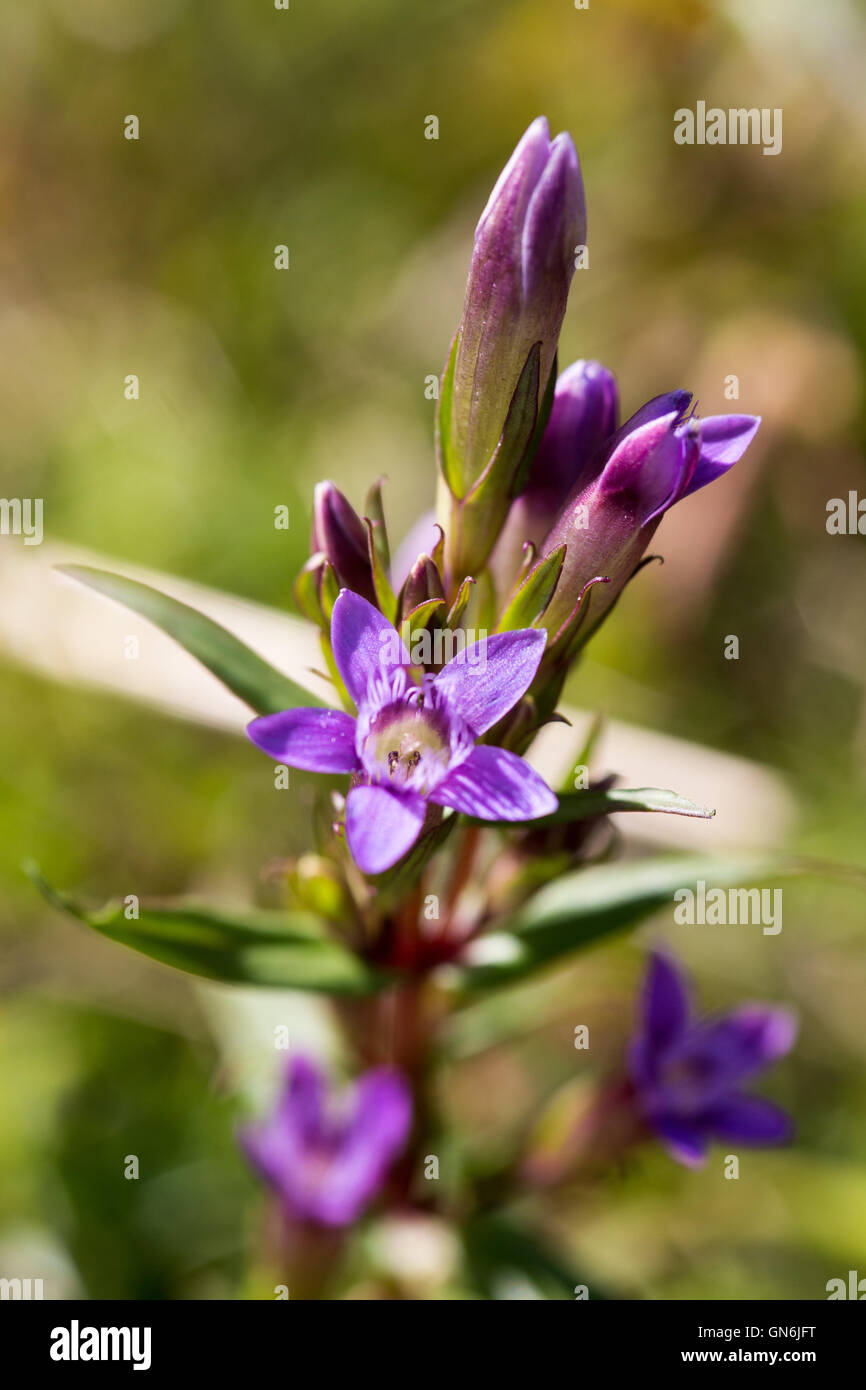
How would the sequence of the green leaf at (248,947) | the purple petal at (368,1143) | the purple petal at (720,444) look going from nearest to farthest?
the purple petal at (720,444) → the green leaf at (248,947) → the purple petal at (368,1143)

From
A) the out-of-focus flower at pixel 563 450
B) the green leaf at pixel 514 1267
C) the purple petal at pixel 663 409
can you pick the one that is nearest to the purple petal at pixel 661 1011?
the green leaf at pixel 514 1267

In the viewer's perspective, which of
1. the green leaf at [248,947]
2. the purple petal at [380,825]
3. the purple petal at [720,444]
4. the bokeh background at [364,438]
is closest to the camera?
the purple petal at [380,825]

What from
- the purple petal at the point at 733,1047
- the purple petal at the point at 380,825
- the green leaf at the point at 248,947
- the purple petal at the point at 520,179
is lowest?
the purple petal at the point at 733,1047

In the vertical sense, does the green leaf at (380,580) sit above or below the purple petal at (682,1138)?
above

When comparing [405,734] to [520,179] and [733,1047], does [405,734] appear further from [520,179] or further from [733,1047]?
[733,1047]

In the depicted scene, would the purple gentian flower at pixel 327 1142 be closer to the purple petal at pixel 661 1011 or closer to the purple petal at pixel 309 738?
the purple petal at pixel 661 1011

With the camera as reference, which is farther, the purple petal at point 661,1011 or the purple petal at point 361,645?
the purple petal at point 661,1011

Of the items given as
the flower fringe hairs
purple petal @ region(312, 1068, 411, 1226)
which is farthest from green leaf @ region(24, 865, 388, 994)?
purple petal @ region(312, 1068, 411, 1226)

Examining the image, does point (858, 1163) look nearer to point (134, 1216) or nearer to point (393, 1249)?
point (393, 1249)
